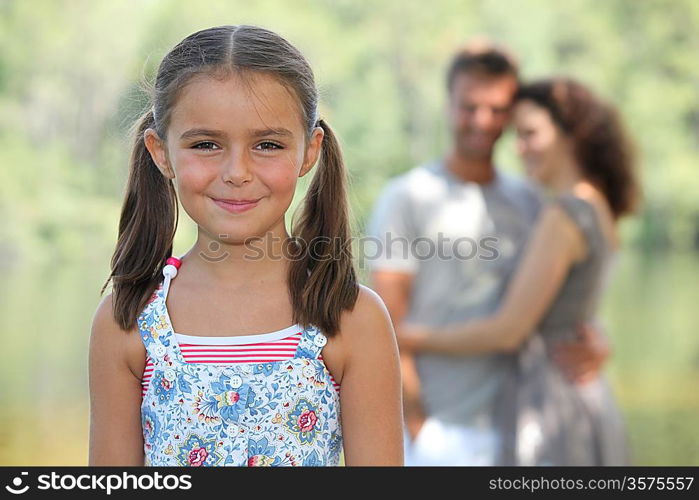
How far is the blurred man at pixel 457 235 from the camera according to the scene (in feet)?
10.9

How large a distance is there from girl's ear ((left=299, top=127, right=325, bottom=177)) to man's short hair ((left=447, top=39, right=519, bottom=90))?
1977 millimetres

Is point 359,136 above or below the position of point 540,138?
above

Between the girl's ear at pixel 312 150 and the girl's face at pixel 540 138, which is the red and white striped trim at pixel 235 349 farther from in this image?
the girl's face at pixel 540 138

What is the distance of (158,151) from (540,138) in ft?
7.07

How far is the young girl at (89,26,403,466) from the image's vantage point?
135 centimetres

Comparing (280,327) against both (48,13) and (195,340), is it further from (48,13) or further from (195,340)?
(48,13)

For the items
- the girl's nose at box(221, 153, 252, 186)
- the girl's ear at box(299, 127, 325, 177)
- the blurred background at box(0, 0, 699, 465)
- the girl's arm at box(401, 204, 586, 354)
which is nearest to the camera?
the girl's nose at box(221, 153, 252, 186)

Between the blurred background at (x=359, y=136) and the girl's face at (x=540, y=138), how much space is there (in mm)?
4404

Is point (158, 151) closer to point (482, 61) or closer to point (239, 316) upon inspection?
point (239, 316)

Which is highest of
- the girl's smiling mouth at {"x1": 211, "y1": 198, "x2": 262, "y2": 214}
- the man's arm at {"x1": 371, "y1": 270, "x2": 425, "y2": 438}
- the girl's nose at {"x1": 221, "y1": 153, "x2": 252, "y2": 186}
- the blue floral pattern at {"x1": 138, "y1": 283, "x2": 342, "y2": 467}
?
the man's arm at {"x1": 371, "y1": 270, "x2": 425, "y2": 438}

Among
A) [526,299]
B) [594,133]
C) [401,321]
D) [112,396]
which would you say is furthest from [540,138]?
[112,396]

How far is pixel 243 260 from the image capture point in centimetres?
141

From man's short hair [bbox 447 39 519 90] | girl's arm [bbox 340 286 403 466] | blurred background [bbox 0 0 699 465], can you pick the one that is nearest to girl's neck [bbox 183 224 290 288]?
girl's arm [bbox 340 286 403 466]

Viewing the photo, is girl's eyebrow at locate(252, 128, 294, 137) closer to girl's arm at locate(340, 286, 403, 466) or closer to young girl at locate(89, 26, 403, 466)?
young girl at locate(89, 26, 403, 466)
